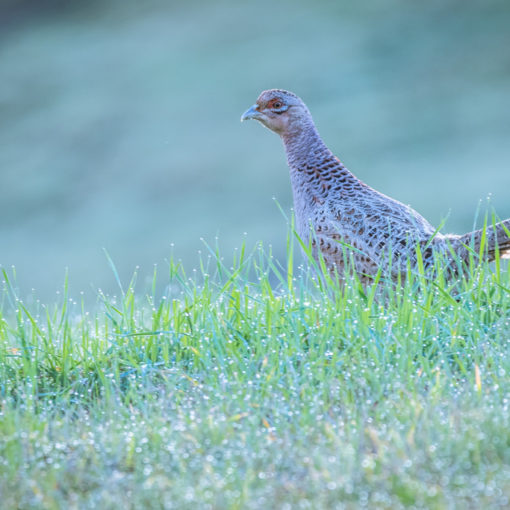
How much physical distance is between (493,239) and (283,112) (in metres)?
2.22

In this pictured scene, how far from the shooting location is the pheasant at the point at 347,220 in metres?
5.53

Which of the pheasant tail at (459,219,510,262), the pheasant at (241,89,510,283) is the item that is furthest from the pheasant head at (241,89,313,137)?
the pheasant tail at (459,219,510,262)

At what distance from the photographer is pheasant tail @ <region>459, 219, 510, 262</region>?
5.27m

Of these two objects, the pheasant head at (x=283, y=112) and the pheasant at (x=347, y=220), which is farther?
the pheasant head at (x=283, y=112)

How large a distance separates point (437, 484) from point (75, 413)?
1.91 m

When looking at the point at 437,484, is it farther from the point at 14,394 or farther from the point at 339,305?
the point at 14,394

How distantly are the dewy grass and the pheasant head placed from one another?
2.01 meters

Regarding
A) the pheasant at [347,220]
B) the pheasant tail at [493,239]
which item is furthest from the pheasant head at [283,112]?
the pheasant tail at [493,239]

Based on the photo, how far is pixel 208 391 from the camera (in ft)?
12.3

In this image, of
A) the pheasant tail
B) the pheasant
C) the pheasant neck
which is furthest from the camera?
the pheasant neck

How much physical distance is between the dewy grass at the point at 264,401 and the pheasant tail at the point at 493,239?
347mm

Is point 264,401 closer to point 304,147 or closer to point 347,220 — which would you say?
point 347,220

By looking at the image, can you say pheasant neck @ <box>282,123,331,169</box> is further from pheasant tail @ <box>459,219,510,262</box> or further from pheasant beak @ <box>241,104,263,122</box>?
pheasant tail @ <box>459,219,510,262</box>

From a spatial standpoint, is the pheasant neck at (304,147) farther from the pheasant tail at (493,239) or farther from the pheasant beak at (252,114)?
the pheasant tail at (493,239)
